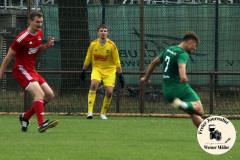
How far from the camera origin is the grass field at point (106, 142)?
7.22 metres

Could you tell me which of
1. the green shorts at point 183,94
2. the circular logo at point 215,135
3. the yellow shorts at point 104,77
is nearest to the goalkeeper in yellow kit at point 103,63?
the yellow shorts at point 104,77

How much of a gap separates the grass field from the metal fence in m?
2.11

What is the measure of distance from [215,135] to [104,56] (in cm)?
688

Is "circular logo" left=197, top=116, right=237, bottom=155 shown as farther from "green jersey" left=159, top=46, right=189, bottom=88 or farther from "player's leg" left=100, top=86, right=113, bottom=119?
"player's leg" left=100, top=86, right=113, bottom=119

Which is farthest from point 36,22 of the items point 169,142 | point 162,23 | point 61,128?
point 162,23

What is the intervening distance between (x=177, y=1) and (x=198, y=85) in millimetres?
2122

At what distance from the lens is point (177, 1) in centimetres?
1457

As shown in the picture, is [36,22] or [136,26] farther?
[136,26]

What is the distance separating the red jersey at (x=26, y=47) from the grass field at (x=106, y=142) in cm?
122

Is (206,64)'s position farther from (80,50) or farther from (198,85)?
(80,50)

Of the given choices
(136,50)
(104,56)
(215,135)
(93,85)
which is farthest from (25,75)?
(136,50)

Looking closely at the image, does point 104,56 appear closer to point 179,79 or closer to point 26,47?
point 26,47

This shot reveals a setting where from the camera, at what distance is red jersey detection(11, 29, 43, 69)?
9945mm

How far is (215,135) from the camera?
6762 millimetres
